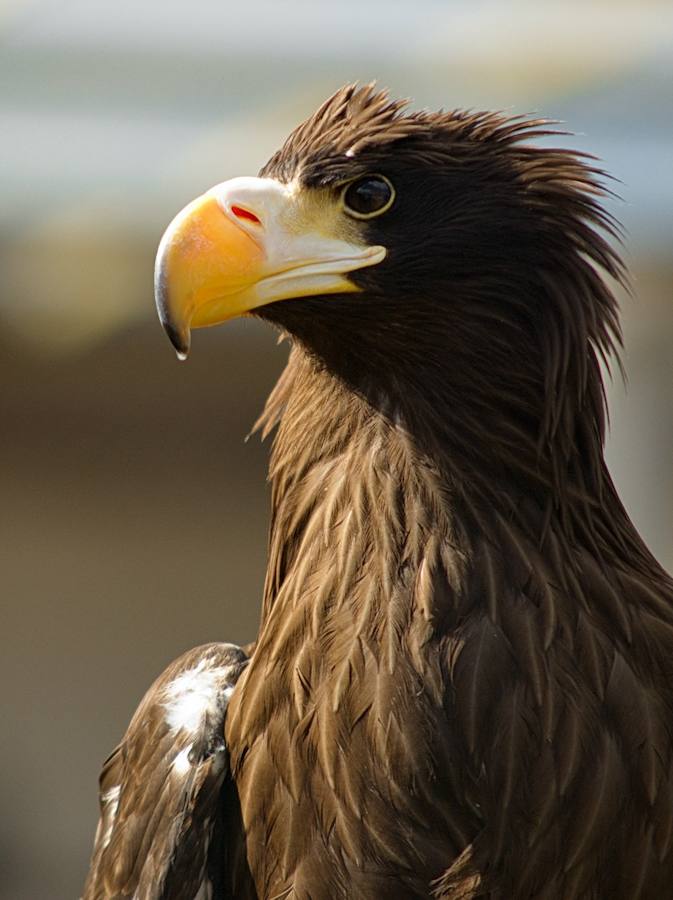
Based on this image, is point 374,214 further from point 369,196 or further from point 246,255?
point 246,255

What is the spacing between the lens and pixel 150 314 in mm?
7117

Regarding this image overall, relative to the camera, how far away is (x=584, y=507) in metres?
2.40

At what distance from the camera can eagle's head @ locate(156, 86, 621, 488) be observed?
239cm

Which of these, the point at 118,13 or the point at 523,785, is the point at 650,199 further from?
the point at 523,785

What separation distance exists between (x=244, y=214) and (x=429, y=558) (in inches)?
25.1

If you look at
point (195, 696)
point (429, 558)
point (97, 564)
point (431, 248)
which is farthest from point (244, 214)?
point (97, 564)

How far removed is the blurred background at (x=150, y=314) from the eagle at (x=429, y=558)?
6.16 ft

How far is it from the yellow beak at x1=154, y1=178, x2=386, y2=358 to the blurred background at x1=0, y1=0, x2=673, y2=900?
203 cm

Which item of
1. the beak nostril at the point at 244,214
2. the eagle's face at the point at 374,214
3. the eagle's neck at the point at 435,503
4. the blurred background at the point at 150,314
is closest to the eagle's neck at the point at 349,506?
the eagle's neck at the point at 435,503

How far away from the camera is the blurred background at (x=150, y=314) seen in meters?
5.08

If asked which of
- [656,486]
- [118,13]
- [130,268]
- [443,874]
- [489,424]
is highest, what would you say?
[118,13]

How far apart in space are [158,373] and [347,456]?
551 cm

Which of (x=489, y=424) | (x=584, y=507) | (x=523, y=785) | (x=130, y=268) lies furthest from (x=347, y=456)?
(x=130, y=268)

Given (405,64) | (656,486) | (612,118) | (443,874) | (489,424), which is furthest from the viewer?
(405,64)
